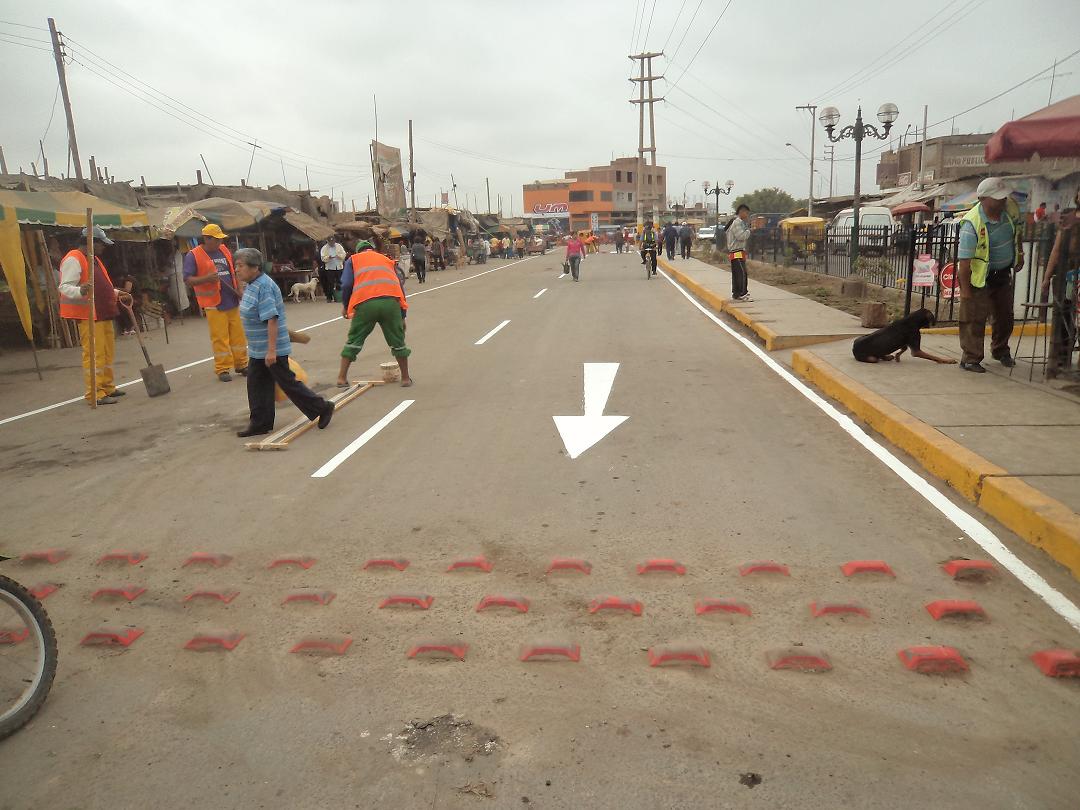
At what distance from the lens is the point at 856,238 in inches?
792

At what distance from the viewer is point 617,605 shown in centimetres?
381

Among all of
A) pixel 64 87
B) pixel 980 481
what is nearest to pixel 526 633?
pixel 980 481

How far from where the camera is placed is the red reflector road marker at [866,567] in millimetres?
4074

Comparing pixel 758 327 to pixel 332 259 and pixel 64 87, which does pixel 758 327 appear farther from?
pixel 64 87

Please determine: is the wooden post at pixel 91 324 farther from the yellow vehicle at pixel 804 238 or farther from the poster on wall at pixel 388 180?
the poster on wall at pixel 388 180

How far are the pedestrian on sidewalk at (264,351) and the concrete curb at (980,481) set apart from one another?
4.92 metres

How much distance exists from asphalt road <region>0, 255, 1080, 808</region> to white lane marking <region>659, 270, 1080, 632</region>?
0.07 m

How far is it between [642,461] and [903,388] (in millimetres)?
3152

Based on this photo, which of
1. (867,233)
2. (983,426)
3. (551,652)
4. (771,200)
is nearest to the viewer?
(551,652)

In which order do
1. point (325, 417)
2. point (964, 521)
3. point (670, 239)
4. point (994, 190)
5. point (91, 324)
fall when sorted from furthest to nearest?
point (670, 239), point (91, 324), point (994, 190), point (325, 417), point (964, 521)

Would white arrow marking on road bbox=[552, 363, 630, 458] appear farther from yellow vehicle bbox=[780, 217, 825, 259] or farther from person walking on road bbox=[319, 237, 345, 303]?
yellow vehicle bbox=[780, 217, 825, 259]

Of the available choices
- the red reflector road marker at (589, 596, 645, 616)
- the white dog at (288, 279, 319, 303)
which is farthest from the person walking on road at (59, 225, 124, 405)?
the white dog at (288, 279, 319, 303)

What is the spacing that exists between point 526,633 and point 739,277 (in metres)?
14.2

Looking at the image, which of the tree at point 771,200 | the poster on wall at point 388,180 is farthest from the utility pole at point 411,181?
the tree at point 771,200
